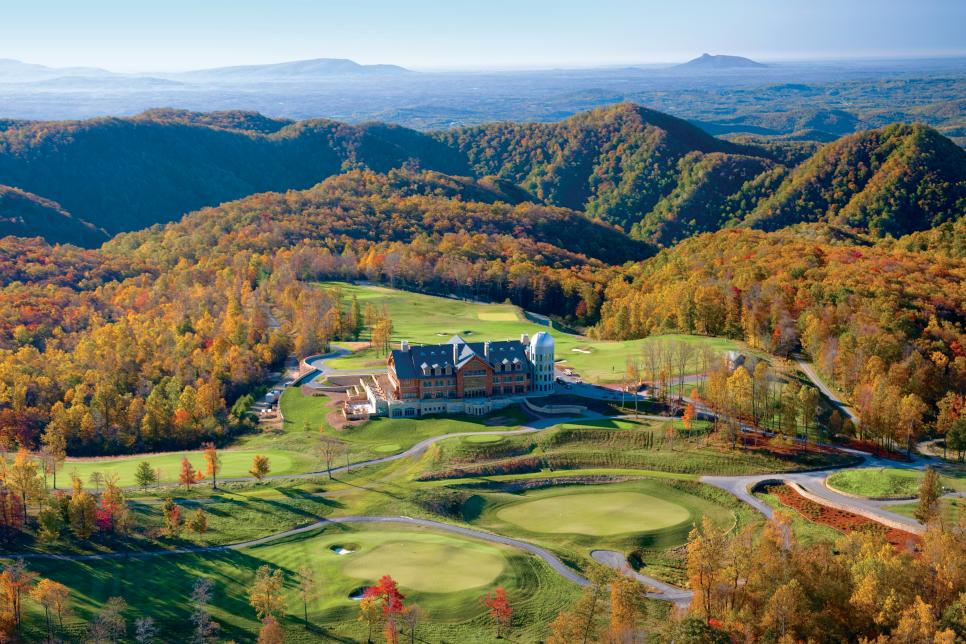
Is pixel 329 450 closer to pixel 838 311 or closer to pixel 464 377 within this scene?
pixel 464 377

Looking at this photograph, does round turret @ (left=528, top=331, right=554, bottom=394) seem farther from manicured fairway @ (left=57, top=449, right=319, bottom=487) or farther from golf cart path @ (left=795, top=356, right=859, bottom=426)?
golf cart path @ (left=795, top=356, right=859, bottom=426)

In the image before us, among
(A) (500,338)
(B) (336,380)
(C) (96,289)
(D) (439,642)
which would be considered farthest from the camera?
(C) (96,289)

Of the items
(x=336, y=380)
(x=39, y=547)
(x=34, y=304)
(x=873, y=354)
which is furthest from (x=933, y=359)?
(x=34, y=304)

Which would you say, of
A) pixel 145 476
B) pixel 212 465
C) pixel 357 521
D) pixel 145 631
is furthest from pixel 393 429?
pixel 145 631

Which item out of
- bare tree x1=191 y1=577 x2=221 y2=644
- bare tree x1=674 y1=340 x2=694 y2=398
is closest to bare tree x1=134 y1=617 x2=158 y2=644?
bare tree x1=191 y1=577 x2=221 y2=644

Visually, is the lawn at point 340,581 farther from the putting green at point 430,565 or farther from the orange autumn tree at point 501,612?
the orange autumn tree at point 501,612

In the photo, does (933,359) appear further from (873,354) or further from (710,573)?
(710,573)
